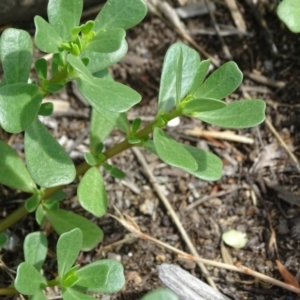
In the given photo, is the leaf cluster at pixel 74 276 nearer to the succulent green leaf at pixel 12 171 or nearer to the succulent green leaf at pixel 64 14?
the succulent green leaf at pixel 12 171

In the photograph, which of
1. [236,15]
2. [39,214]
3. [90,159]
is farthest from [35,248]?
[236,15]

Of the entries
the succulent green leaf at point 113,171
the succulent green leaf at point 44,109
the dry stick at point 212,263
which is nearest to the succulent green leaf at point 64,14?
the succulent green leaf at point 44,109

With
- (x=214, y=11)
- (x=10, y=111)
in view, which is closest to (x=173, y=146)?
(x=10, y=111)

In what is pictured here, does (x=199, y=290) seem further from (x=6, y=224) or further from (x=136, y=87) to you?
(x=136, y=87)

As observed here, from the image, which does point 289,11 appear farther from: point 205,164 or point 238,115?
point 205,164

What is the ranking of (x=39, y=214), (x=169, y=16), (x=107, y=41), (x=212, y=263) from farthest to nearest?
(x=169, y=16) → (x=212, y=263) → (x=39, y=214) → (x=107, y=41)

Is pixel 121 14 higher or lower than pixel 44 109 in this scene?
higher

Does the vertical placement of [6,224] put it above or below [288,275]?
above
